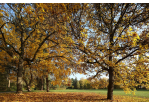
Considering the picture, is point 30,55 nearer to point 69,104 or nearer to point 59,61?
point 59,61

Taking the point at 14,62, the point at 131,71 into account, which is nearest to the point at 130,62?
the point at 131,71

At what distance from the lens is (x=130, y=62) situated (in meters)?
4.39

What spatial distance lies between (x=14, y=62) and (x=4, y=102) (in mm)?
4736

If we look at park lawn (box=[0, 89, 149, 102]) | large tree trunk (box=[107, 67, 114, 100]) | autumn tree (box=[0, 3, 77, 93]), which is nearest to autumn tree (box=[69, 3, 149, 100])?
large tree trunk (box=[107, 67, 114, 100])

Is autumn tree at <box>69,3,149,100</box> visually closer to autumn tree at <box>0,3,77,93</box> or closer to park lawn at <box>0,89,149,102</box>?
autumn tree at <box>0,3,77,93</box>

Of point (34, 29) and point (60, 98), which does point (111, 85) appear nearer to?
point (60, 98)

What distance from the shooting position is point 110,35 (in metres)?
4.86

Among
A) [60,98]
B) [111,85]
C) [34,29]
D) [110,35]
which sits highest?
[34,29]

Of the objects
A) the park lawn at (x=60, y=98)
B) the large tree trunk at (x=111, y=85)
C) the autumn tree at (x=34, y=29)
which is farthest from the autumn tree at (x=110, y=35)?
the park lawn at (x=60, y=98)

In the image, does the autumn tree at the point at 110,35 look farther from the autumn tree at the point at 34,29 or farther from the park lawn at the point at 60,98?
the park lawn at the point at 60,98

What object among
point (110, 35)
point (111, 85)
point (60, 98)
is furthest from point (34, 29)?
point (111, 85)

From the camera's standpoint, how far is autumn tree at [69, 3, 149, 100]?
384 centimetres

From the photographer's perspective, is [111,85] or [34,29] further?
[34,29]

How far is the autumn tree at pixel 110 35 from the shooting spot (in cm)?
384
